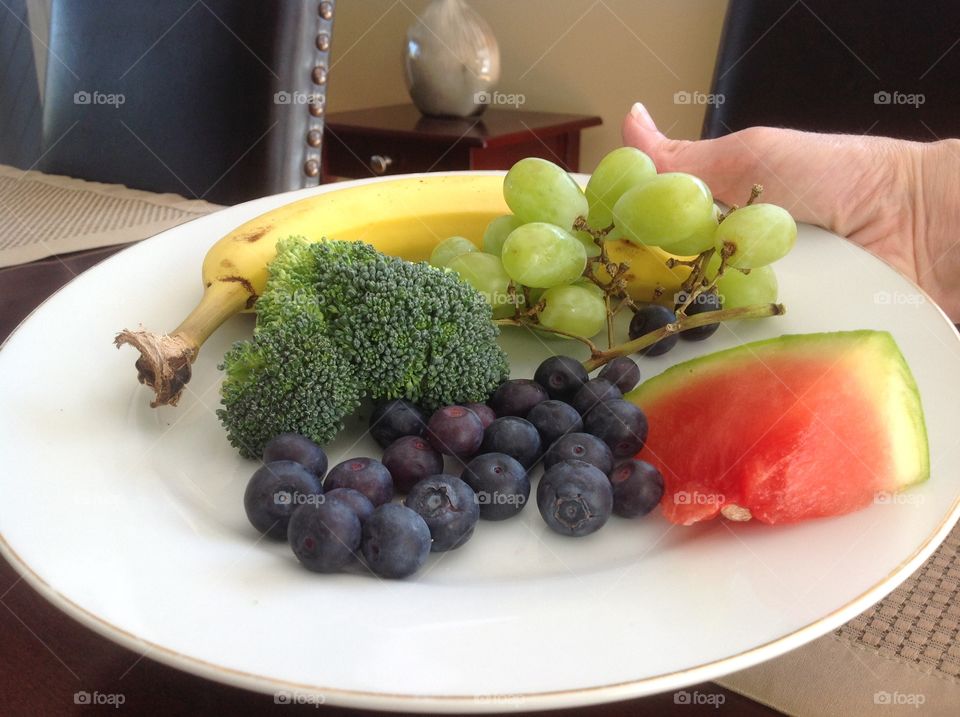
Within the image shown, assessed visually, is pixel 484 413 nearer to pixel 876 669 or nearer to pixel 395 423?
pixel 395 423

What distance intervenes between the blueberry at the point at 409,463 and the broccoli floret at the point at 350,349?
0.07 m

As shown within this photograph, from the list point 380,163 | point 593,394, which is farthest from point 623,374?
point 380,163

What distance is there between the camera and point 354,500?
1.77ft

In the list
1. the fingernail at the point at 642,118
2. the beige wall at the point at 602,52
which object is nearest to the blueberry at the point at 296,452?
the fingernail at the point at 642,118

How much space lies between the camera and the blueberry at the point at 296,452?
1.95 feet

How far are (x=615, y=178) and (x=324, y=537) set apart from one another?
551 millimetres

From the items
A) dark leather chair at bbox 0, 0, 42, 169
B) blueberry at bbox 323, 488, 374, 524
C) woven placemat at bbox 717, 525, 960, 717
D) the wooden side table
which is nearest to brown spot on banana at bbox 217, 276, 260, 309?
blueberry at bbox 323, 488, 374, 524

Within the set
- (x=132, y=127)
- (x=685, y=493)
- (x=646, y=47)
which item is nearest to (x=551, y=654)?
(x=685, y=493)

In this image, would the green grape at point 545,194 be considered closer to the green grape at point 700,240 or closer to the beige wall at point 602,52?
the green grape at point 700,240

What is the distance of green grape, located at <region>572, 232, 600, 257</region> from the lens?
0.86 m

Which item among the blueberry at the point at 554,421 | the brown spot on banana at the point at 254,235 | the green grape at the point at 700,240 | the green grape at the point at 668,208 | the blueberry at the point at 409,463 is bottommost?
the blueberry at the point at 409,463

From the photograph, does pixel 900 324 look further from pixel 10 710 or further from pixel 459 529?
pixel 10 710

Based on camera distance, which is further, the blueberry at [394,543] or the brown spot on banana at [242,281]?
the brown spot on banana at [242,281]

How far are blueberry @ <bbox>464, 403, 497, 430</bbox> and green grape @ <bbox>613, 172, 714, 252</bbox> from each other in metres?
0.27
